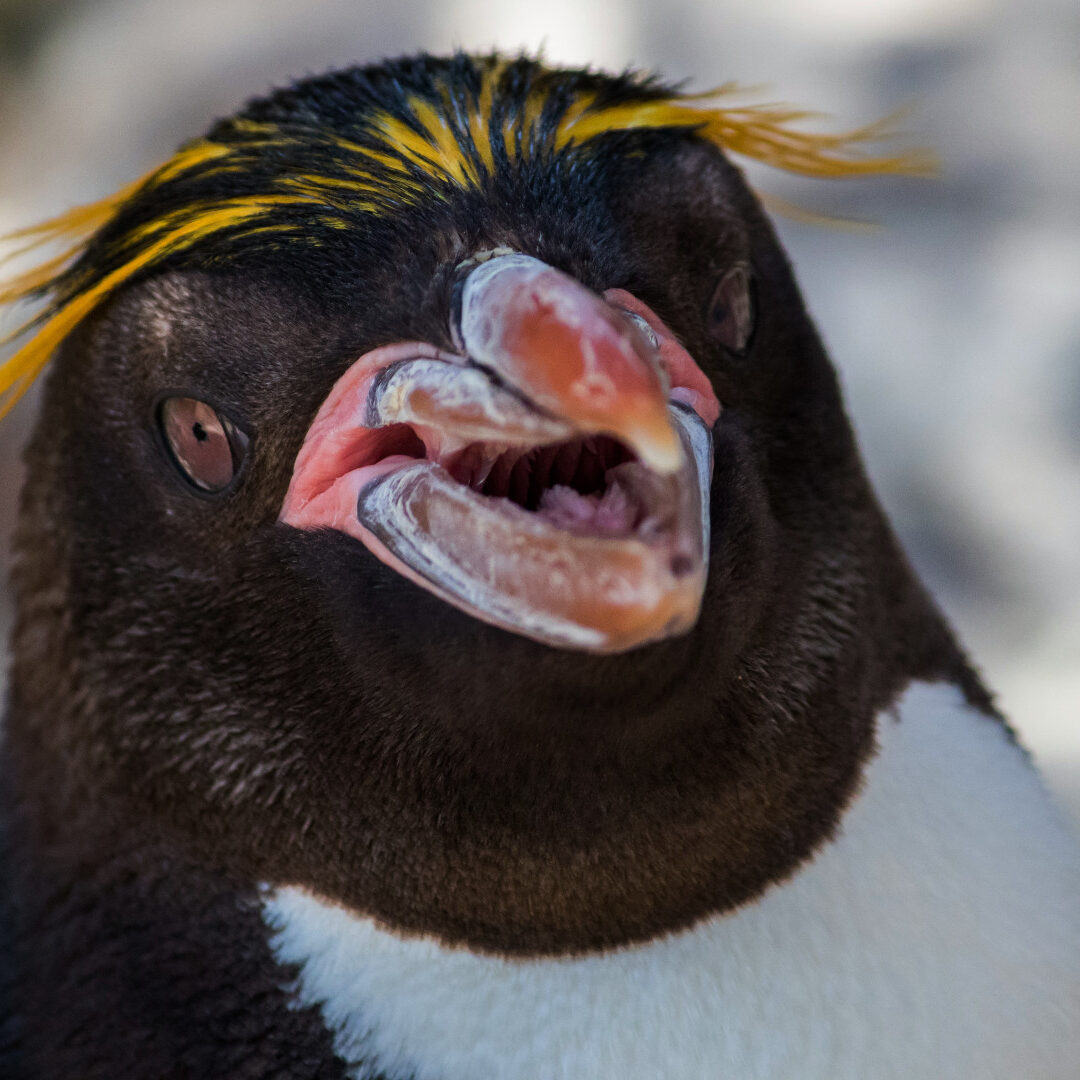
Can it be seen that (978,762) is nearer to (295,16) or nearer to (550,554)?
(550,554)

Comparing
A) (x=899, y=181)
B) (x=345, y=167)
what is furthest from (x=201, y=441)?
(x=899, y=181)

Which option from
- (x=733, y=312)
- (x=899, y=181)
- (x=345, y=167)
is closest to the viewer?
(x=345, y=167)

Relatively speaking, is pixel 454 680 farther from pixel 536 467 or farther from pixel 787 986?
pixel 787 986

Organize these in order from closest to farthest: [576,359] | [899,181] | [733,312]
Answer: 1. [576,359]
2. [733,312]
3. [899,181]

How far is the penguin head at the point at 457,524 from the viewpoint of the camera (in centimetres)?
100

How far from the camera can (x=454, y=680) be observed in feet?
3.60

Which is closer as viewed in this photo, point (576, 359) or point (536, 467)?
point (576, 359)

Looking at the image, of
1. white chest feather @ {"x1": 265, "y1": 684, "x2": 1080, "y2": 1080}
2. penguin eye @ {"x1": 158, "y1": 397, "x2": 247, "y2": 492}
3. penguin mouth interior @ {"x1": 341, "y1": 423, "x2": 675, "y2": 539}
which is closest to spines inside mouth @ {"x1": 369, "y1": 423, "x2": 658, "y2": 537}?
penguin mouth interior @ {"x1": 341, "y1": 423, "x2": 675, "y2": 539}

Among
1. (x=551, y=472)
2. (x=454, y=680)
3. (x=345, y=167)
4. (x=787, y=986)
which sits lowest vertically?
(x=787, y=986)

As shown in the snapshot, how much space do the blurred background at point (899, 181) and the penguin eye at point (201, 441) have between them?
2.79 m

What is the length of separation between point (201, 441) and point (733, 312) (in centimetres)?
47

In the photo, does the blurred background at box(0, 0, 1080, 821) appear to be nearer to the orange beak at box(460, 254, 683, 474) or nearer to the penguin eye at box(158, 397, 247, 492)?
the penguin eye at box(158, 397, 247, 492)

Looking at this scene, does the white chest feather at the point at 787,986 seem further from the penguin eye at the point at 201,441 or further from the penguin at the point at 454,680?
the penguin eye at the point at 201,441

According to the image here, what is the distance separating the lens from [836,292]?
414 centimetres
